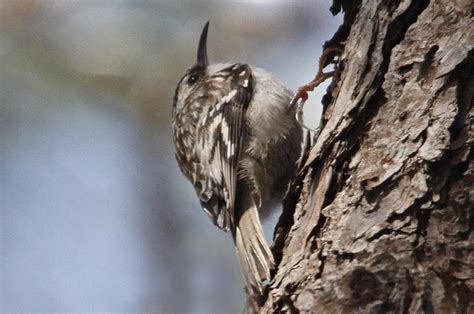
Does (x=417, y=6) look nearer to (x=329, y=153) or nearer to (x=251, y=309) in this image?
(x=329, y=153)

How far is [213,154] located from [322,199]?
121 cm

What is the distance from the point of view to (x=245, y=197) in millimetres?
2844

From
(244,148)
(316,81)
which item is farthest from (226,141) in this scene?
(316,81)

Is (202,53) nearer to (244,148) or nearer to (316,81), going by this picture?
(244,148)

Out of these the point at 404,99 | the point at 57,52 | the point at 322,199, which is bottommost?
the point at 322,199

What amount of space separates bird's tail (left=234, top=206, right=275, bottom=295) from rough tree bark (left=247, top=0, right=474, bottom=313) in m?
0.15

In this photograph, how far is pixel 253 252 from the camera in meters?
2.40

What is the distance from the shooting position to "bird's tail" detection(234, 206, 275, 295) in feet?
6.99

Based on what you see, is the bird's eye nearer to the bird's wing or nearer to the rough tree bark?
the bird's wing

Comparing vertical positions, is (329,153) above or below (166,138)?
below

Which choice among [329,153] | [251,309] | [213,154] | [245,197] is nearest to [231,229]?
[245,197]

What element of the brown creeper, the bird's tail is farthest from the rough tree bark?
the brown creeper

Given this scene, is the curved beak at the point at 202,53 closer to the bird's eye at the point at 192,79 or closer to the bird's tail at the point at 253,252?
the bird's eye at the point at 192,79

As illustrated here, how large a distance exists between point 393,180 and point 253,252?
0.79 meters
